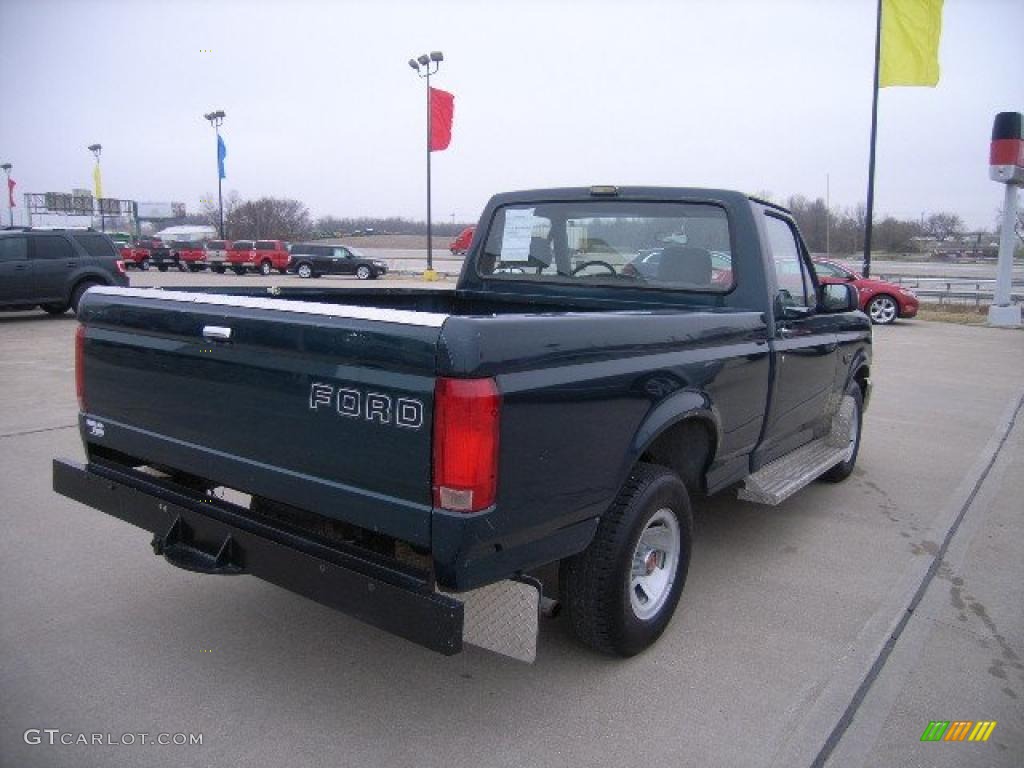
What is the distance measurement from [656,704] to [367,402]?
63.3 inches

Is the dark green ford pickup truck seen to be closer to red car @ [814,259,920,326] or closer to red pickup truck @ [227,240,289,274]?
red car @ [814,259,920,326]

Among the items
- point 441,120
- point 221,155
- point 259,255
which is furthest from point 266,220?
point 441,120

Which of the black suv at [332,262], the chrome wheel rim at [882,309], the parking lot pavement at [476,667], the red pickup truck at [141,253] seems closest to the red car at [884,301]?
the chrome wheel rim at [882,309]

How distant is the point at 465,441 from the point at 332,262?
118 feet

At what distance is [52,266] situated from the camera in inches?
586

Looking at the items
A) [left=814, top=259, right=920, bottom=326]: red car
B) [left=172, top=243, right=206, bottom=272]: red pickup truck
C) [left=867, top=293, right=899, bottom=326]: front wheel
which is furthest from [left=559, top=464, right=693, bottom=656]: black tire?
[left=172, top=243, right=206, bottom=272]: red pickup truck

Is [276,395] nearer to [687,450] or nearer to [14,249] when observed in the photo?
[687,450]

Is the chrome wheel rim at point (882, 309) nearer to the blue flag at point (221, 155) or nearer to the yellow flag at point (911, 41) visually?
the yellow flag at point (911, 41)

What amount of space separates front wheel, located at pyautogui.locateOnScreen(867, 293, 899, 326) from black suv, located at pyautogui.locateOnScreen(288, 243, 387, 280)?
75.5 ft

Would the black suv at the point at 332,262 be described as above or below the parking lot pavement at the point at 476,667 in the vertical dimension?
above

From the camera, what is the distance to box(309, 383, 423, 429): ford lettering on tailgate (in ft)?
7.62

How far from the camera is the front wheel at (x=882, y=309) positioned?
63.7ft

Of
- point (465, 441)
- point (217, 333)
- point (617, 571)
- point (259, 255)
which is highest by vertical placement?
point (259, 255)

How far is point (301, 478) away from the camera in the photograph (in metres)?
2.64
